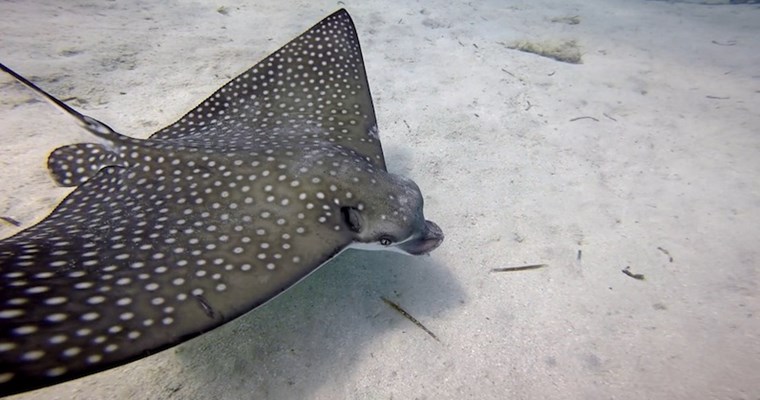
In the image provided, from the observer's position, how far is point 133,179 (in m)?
2.48

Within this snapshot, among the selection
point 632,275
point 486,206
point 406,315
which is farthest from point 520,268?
point 406,315

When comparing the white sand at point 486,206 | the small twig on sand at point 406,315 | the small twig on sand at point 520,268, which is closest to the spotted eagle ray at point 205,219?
Answer: the small twig on sand at point 406,315

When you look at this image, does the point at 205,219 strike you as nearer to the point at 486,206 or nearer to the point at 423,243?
the point at 423,243

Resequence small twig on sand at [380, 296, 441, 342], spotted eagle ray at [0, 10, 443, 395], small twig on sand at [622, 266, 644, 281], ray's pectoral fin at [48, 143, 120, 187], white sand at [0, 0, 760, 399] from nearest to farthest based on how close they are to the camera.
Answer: spotted eagle ray at [0, 10, 443, 395] < white sand at [0, 0, 760, 399] < small twig on sand at [380, 296, 441, 342] < ray's pectoral fin at [48, 143, 120, 187] < small twig on sand at [622, 266, 644, 281]

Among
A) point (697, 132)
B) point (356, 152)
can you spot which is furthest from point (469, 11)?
point (356, 152)

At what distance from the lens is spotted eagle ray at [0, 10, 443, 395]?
54.6 inches

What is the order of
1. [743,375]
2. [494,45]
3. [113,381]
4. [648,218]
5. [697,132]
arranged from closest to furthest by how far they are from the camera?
[113,381] < [743,375] < [648,218] < [697,132] < [494,45]

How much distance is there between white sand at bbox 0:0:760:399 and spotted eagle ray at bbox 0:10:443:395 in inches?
30.3

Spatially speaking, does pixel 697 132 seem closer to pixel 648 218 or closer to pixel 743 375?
pixel 648 218

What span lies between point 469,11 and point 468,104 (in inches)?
201

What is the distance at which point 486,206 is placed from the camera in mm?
3797

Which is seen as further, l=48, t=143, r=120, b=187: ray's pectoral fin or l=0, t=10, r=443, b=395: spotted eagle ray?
l=48, t=143, r=120, b=187: ray's pectoral fin

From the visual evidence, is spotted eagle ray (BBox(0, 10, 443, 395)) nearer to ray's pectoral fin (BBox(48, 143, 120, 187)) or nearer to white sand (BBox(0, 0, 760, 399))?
ray's pectoral fin (BBox(48, 143, 120, 187))

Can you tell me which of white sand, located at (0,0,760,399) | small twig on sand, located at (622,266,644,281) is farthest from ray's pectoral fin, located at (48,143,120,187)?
small twig on sand, located at (622,266,644,281)
